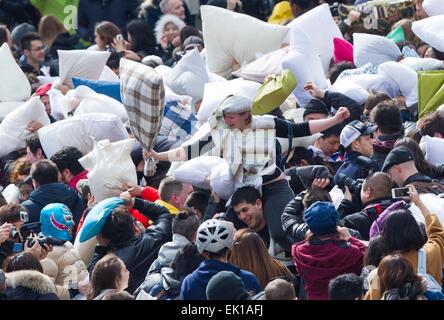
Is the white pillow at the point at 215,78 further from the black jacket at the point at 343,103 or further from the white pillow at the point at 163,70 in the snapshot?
the black jacket at the point at 343,103

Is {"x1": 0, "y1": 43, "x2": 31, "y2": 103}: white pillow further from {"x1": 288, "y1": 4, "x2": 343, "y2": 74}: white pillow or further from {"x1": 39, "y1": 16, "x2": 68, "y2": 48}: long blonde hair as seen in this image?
{"x1": 39, "y1": 16, "x2": 68, "y2": 48}: long blonde hair

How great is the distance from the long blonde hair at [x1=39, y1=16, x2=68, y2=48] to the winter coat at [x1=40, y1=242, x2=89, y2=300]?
6.33m

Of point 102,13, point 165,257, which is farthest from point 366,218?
point 102,13

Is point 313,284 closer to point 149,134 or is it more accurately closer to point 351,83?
point 149,134

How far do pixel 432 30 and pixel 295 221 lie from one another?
332 centimetres

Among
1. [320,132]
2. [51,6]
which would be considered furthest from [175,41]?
[320,132]

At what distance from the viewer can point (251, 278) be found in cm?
876

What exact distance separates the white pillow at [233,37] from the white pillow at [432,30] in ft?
3.31

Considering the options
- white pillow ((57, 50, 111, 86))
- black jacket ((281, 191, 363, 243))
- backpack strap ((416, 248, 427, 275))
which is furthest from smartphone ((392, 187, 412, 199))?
white pillow ((57, 50, 111, 86))

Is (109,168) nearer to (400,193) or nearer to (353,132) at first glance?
(353,132)

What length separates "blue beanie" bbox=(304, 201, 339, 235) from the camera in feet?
29.6

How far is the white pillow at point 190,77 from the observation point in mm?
12594

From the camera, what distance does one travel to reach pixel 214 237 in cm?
903

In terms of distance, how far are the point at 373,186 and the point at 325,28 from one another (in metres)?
3.60
